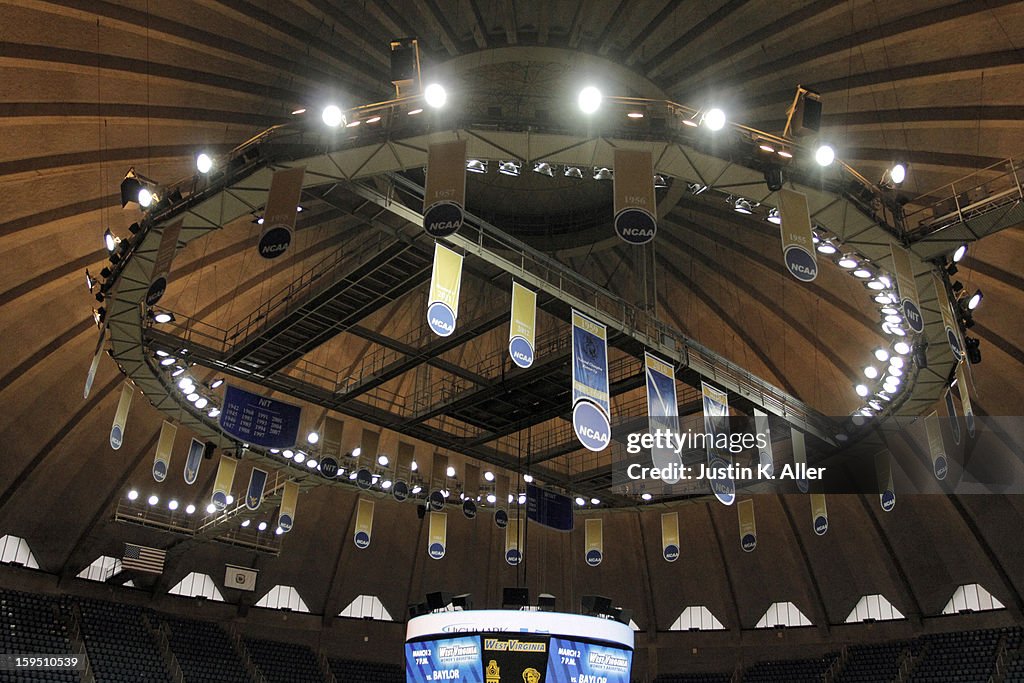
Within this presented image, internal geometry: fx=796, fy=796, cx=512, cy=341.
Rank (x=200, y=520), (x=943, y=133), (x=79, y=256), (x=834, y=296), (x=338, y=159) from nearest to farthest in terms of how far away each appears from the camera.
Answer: (x=338, y=159), (x=943, y=133), (x=79, y=256), (x=834, y=296), (x=200, y=520)

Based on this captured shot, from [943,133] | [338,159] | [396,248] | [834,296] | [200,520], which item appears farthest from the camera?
[200,520]

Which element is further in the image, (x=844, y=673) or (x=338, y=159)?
(x=844, y=673)

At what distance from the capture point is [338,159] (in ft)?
53.1

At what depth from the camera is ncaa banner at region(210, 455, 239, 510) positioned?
83.1 feet

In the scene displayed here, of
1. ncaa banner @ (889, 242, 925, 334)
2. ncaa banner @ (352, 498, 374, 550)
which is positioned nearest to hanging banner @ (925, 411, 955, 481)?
ncaa banner @ (889, 242, 925, 334)

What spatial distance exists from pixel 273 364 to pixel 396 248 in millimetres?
7159

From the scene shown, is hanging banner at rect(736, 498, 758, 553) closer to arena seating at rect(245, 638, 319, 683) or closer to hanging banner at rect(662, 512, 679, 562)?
hanging banner at rect(662, 512, 679, 562)

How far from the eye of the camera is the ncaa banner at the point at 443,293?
14578 mm

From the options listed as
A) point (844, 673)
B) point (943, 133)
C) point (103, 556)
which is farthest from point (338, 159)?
point (844, 673)

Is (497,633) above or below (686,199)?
below

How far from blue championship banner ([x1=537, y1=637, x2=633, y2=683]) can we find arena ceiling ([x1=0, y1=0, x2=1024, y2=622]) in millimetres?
9376

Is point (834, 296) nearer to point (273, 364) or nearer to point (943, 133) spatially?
point (943, 133)

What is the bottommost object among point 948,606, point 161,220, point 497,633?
point 497,633

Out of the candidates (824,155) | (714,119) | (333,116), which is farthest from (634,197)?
(333,116)
